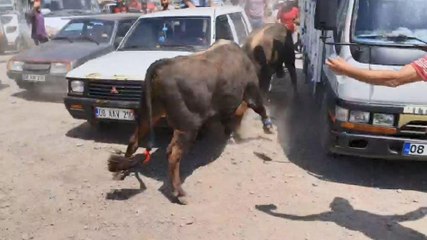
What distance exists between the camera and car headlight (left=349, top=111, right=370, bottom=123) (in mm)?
4953

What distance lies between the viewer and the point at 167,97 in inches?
193

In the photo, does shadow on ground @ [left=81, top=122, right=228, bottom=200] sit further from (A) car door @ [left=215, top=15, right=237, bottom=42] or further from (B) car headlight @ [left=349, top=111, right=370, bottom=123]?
(B) car headlight @ [left=349, top=111, right=370, bottom=123]

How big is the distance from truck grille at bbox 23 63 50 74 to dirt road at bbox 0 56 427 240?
78.6 inches

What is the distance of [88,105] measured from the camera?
6.47 m

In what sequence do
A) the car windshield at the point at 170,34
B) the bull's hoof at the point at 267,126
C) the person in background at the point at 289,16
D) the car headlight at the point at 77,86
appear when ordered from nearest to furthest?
the car headlight at the point at 77,86
the bull's hoof at the point at 267,126
the car windshield at the point at 170,34
the person in background at the point at 289,16

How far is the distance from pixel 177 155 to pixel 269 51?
359cm

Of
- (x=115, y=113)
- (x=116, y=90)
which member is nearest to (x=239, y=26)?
(x=116, y=90)

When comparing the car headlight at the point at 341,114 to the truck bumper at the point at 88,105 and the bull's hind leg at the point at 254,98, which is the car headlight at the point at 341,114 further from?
the truck bumper at the point at 88,105

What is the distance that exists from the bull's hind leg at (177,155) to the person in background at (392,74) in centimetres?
204

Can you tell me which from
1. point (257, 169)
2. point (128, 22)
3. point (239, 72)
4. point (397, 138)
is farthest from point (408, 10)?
point (128, 22)

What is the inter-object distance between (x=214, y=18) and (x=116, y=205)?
358cm

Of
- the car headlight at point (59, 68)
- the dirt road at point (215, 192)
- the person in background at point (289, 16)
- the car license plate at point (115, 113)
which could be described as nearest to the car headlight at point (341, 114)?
the dirt road at point (215, 192)

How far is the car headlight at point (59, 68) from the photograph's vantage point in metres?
8.78

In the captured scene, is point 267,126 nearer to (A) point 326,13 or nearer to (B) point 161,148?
(B) point 161,148
